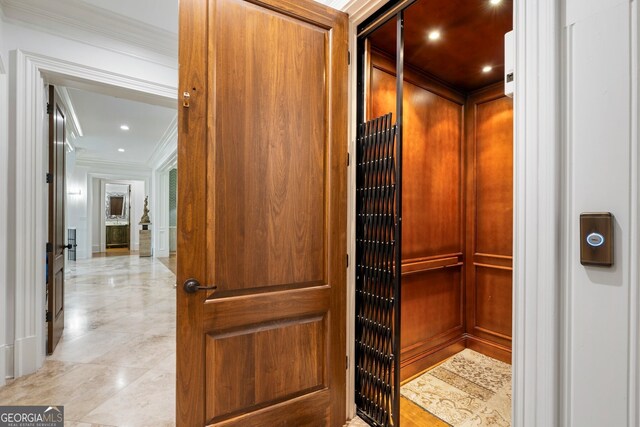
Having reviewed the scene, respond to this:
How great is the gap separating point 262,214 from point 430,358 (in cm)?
211

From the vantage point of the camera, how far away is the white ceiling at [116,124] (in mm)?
4400

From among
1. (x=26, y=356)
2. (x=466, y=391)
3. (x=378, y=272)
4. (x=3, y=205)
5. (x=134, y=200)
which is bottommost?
(x=466, y=391)

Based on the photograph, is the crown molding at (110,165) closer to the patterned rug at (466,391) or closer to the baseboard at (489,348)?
the patterned rug at (466,391)

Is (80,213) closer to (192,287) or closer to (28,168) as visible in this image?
(28,168)

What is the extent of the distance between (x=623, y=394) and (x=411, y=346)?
184cm

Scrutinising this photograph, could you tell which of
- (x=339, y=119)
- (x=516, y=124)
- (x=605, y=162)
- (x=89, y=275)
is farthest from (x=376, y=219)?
(x=89, y=275)

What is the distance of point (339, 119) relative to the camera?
1696mm

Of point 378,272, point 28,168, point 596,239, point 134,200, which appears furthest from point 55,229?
point 134,200

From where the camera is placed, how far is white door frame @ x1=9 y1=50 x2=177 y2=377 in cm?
221

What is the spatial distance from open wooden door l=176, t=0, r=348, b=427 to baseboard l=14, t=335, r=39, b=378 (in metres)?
1.88

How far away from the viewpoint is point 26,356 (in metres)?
2.24

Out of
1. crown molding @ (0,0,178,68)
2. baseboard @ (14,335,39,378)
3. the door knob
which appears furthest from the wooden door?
the door knob

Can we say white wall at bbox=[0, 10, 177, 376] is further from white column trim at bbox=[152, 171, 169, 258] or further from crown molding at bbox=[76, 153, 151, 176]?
crown molding at bbox=[76, 153, 151, 176]

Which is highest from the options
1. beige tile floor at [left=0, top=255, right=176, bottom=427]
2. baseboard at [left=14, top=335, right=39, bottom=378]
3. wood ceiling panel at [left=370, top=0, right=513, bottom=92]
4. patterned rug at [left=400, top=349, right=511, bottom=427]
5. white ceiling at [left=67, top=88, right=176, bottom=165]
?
white ceiling at [left=67, top=88, right=176, bottom=165]
